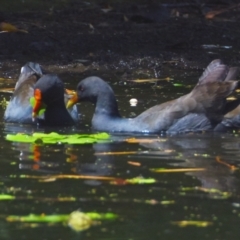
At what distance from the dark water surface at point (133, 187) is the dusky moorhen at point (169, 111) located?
25 centimetres

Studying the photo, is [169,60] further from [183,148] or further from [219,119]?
[183,148]

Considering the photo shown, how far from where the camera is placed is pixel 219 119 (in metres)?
10.4

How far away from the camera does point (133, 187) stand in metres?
7.21

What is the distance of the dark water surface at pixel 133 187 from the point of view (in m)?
6.07

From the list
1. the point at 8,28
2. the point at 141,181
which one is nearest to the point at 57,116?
the point at 141,181

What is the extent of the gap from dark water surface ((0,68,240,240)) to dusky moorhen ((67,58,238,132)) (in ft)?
0.83

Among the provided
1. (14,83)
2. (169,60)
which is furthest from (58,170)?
(169,60)

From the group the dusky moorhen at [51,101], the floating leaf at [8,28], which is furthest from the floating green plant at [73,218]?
the floating leaf at [8,28]

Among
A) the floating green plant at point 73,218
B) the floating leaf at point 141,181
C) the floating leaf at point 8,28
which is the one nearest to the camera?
the floating green plant at point 73,218

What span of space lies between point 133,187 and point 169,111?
3.13 m

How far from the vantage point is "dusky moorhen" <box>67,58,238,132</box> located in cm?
1017

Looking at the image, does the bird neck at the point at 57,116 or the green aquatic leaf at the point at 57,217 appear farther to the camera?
the bird neck at the point at 57,116

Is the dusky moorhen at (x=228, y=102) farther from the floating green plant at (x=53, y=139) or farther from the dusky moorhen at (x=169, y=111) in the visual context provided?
the floating green plant at (x=53, y=139)

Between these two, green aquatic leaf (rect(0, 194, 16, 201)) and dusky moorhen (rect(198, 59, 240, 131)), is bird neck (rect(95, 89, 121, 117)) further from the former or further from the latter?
green aquatic leaf (rect(0, 194, 16, 201))
